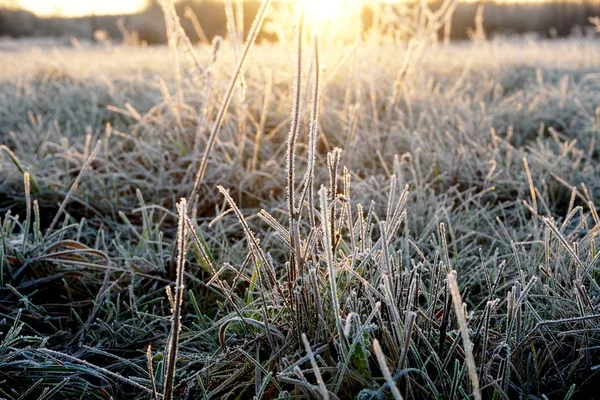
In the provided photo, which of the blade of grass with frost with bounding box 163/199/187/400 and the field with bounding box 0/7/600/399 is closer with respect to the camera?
the blade of grass with frost with bounding box 163/199/187/400

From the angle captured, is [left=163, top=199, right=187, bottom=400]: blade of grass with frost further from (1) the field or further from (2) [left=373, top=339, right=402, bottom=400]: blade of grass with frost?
(2) [left=373, top=339, right=402, bottom=400]: blade of grass with frost

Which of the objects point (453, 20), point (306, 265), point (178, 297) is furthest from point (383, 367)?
point (453, 20)

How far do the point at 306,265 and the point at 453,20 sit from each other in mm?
17500

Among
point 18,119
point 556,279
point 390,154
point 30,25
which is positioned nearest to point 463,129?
point 390,154

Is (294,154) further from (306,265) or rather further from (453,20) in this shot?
(453,20)

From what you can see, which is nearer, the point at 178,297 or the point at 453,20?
the point at 178,297

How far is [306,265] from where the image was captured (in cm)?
96

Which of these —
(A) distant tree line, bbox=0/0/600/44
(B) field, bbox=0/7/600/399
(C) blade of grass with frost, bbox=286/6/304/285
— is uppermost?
(A) distant tree line, bbox=0/0/600/44

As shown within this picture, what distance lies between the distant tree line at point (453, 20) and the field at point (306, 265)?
1293 centimetres

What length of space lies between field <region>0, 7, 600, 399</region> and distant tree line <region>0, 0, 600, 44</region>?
42.4ft

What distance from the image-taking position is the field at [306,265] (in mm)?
835

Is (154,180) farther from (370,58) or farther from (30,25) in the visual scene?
(30,25)

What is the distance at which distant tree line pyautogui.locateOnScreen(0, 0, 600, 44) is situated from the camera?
52.2 feet

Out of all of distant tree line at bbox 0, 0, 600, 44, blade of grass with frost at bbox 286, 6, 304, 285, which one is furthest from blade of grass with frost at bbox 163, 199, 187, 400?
distant tree line at bbox 0, 0, 600, 44
